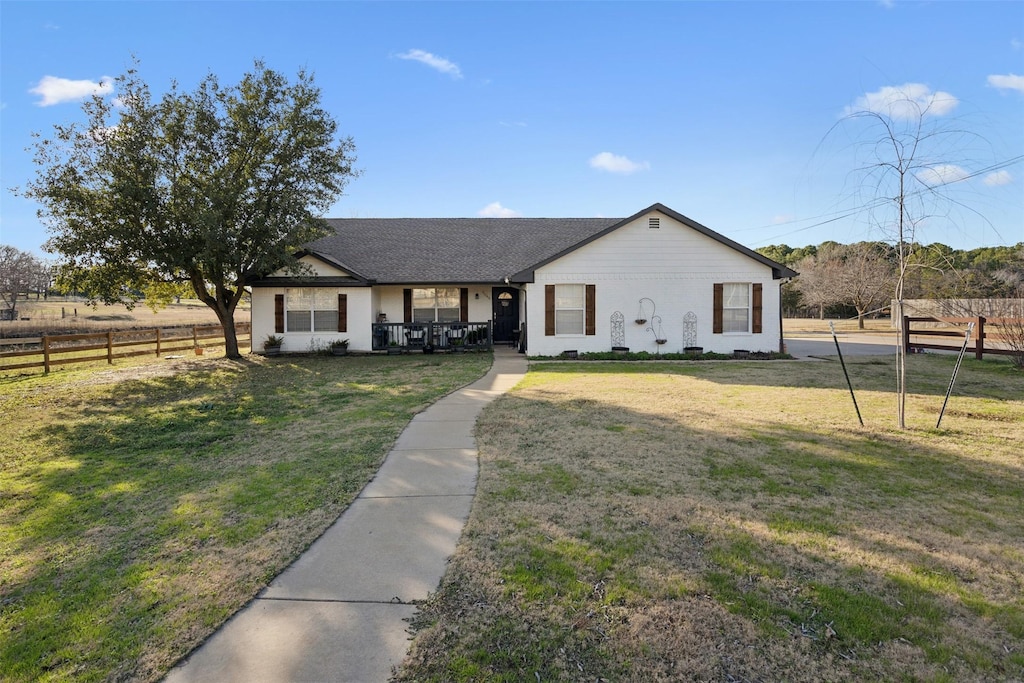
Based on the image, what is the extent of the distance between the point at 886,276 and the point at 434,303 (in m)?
26.8

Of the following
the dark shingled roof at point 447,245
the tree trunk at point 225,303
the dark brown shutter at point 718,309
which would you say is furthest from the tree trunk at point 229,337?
the dark brown shutter at point 718,309

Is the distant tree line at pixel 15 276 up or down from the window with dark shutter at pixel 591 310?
up

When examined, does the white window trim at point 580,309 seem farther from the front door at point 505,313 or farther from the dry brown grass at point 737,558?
the dry brown grass at point 737,558

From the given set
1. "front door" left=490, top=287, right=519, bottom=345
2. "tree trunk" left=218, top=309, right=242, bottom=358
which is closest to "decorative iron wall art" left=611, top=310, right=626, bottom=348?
"front door" left=490, top=287, right=519, bottom=345

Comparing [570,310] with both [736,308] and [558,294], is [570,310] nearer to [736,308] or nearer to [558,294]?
[558,294]

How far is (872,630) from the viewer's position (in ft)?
9.20

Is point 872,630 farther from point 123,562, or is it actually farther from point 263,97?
point 263,97

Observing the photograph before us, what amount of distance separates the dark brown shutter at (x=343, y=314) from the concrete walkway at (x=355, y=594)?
13.3 meters

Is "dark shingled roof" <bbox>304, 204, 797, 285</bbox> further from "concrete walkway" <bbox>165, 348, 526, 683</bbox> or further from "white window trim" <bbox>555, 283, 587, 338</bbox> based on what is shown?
"concrete walkway" <bbox>165, 348, 526, 683</bbox>

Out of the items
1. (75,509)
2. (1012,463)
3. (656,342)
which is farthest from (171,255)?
(1012,463)

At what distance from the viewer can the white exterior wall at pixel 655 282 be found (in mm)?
16500

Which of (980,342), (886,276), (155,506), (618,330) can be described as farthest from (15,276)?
(886,276)

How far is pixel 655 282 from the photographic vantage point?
54.7 feet

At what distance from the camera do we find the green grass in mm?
2836
